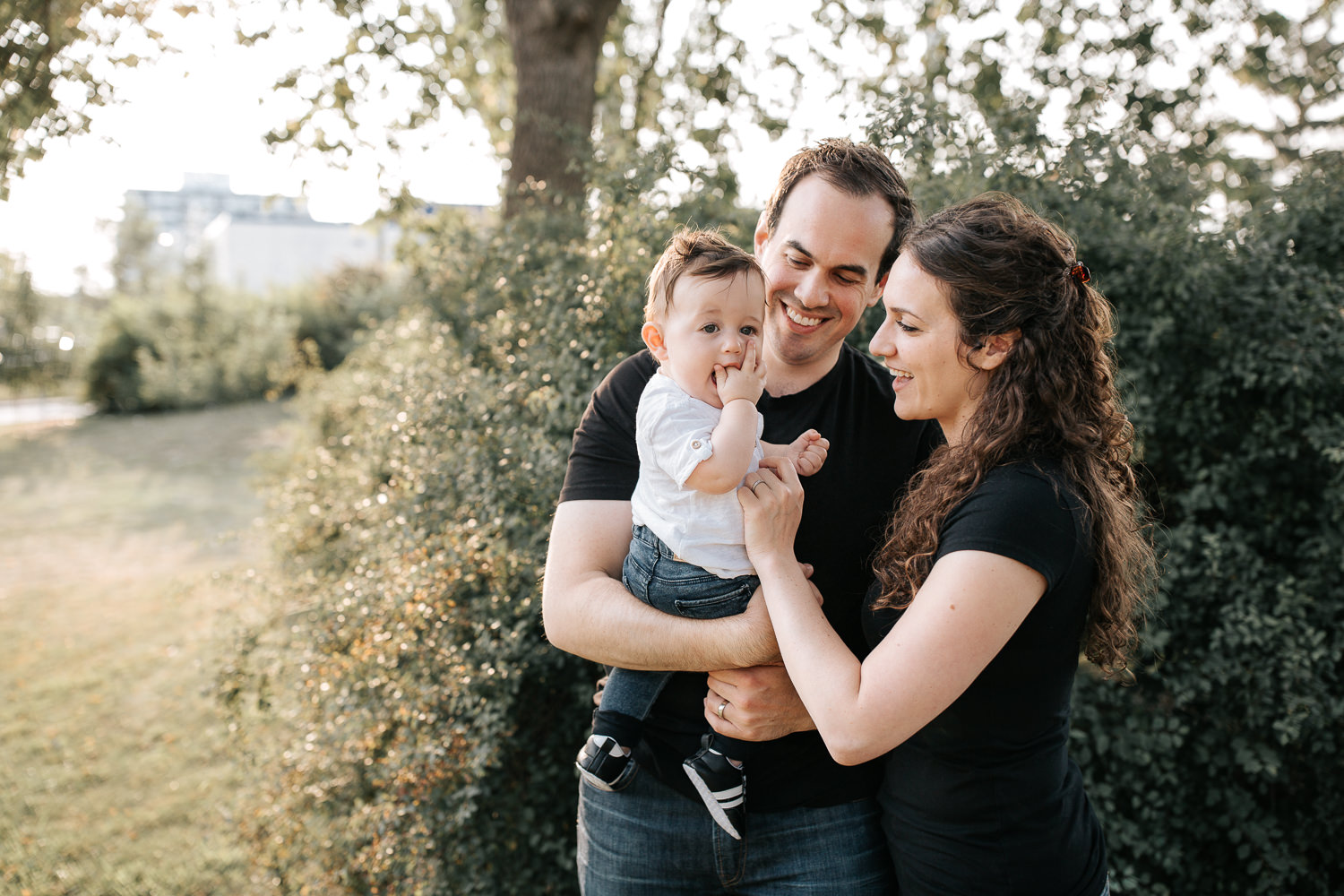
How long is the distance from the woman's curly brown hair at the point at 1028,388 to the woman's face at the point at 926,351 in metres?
0.02

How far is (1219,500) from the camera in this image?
3.49m

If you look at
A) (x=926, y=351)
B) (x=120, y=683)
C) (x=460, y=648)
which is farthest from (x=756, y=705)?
(x=120, y=683)

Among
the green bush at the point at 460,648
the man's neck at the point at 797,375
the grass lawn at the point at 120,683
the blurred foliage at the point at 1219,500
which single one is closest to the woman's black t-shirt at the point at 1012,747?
the man's neck at the point at 797,375

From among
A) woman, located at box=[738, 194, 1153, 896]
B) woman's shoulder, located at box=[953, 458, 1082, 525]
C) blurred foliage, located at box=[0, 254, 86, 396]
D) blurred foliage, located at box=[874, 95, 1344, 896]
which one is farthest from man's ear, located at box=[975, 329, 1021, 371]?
blurred foliage, located at box=[0, 254, 86, 396]

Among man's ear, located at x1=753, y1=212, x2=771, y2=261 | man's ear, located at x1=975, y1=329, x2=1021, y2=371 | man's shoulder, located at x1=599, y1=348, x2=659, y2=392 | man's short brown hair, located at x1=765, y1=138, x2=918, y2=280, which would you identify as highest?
man's short brown hair, located at x1=765, y1=138, x2=918, y2=280

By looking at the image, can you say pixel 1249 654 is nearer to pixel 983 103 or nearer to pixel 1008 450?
pixel 1008 450

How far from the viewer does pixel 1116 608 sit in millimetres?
1688

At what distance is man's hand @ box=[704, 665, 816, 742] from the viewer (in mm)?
1802

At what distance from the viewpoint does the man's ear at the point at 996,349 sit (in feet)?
5.50

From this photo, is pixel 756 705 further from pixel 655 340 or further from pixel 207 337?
pixel 207 337

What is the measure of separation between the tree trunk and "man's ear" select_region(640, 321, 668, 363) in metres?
4.19

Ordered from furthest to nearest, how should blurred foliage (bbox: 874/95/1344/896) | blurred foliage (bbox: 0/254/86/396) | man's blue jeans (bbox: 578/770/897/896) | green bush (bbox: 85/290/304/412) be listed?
blurred foliage (bbox: 0/254/86/396) → green bush (bbox: 85/290/304/412) → blurred foliage (bbox: 874/95/1344/896) → man's blue jeans (bbox: 578/770/897/896)

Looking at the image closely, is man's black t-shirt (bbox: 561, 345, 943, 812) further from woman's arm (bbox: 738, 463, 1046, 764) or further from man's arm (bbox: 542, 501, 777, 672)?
woman's arm (bbox: 738, 463, 1046, 764)

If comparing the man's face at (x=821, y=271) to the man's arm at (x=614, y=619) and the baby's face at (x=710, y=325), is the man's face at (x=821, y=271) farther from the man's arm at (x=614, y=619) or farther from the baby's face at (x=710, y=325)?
the man's arm at (x=614, y=619)
